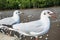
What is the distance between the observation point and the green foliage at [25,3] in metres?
6.36

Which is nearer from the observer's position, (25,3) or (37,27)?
(37,27)

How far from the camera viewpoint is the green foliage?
636 cm

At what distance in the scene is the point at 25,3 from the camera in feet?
21.0

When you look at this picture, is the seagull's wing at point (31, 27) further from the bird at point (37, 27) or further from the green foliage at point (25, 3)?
the green foliage at point (25, 3)

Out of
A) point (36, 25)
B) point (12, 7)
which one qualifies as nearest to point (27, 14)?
point (12, 7)

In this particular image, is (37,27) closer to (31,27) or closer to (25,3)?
(31,27)

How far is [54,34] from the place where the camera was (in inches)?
163

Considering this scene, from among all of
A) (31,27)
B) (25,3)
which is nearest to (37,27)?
(31,27)

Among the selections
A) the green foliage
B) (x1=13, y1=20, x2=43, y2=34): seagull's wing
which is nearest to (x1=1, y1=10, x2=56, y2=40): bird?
(x1=13, y1=20, x2=43, y2=34): seagull's wing

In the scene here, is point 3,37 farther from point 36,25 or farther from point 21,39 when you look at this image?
point 36,25

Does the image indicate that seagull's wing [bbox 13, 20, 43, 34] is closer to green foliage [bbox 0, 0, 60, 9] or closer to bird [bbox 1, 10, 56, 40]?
bird [bbox 1, 10, 56, 40]

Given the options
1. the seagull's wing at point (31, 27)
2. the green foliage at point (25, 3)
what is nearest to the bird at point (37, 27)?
the seagull's wing at point (31, 27)

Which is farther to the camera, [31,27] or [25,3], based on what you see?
[25,3]

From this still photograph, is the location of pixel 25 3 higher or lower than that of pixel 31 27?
lower
